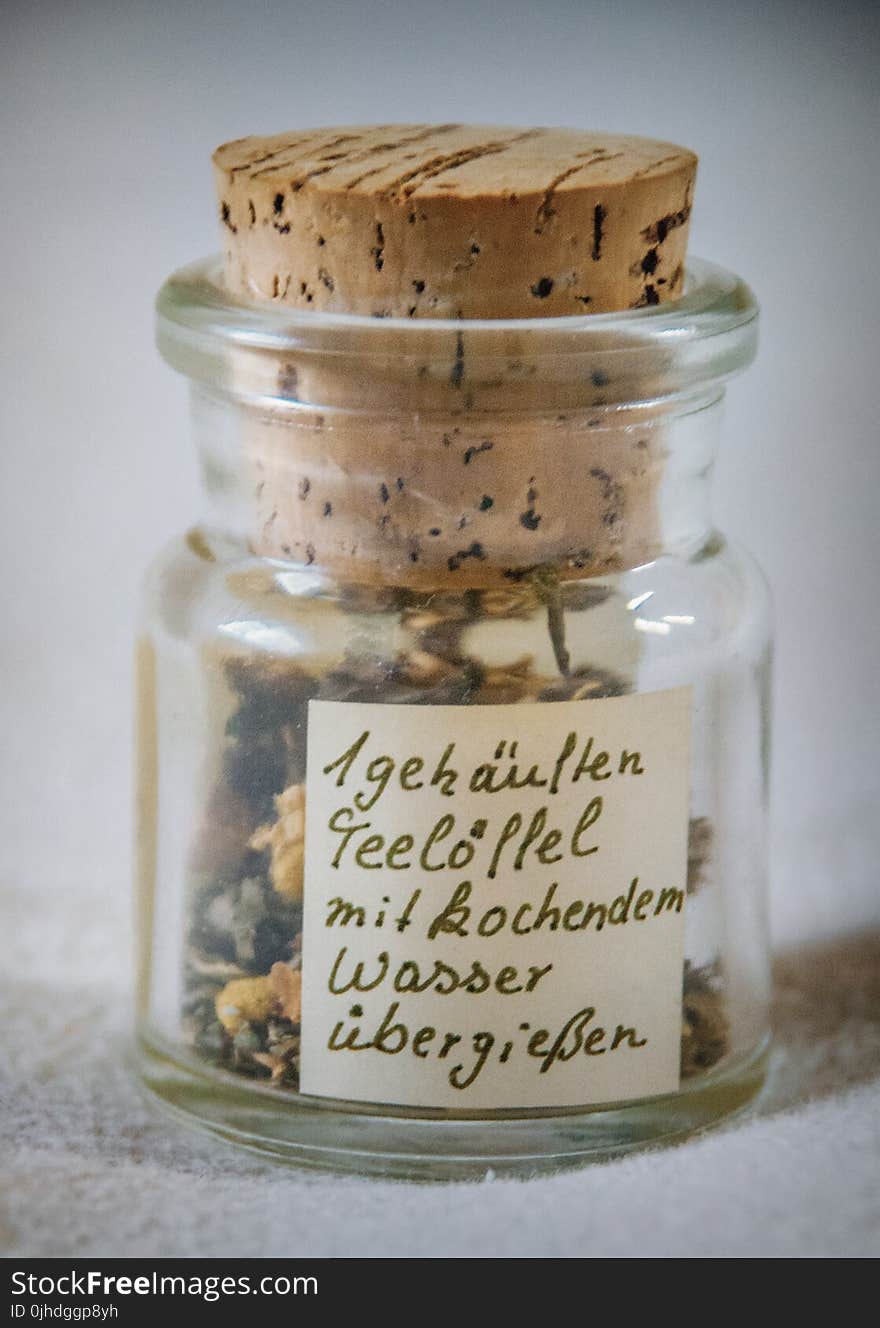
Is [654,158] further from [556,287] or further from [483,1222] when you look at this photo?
[483,1222]

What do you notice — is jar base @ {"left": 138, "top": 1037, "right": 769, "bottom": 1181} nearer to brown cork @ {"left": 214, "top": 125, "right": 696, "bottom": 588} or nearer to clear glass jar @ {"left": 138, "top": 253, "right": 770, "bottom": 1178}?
clear glass jar @ {"left": 138, "top": 253, "right": 770, "bottom": 1178}

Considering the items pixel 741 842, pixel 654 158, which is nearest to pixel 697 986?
pixel 741 842

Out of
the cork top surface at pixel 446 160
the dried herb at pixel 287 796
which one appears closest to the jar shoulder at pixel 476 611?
the dried herb at pixel 287 796

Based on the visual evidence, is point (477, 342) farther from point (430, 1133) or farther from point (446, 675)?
point (430, 1133)

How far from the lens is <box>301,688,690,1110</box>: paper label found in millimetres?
609

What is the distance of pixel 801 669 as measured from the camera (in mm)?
961

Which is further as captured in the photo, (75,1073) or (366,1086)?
(75,1073)

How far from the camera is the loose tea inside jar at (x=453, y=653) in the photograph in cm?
59

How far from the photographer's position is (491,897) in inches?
24.3

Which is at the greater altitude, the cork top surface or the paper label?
the cork top surface

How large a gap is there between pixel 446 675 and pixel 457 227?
0.46ft

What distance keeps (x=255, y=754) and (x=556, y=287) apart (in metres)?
0.18

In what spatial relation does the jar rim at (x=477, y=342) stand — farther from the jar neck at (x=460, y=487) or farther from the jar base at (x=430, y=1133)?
the jar base at (x=430, y=1133)

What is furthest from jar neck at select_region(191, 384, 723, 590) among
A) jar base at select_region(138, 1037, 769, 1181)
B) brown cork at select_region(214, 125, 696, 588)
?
jar base at select_region(138, 1037, 769, 1181)
